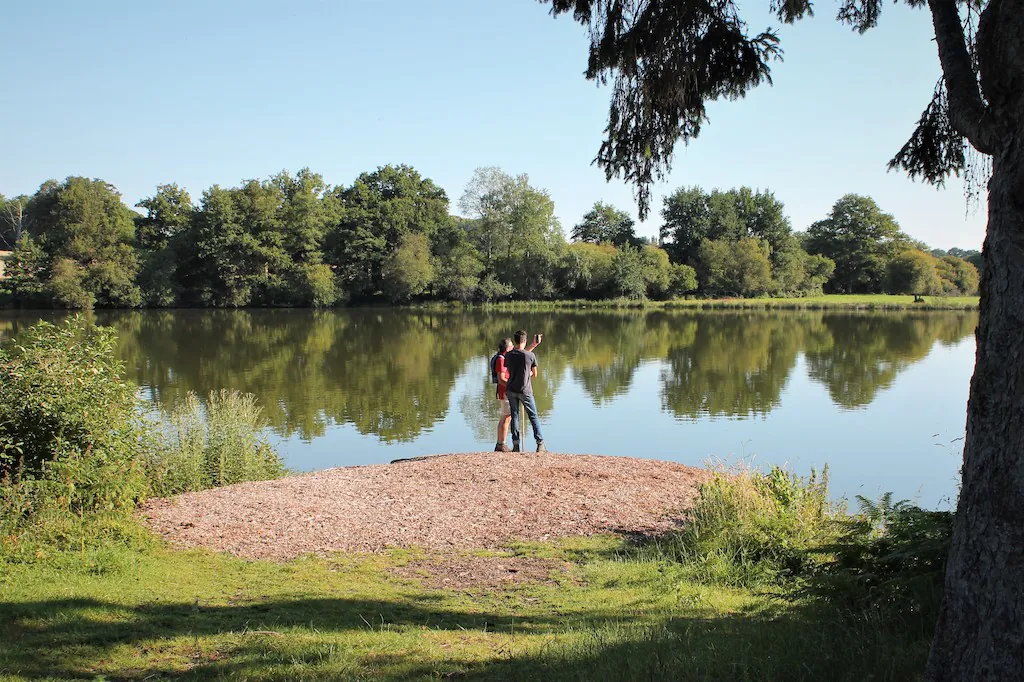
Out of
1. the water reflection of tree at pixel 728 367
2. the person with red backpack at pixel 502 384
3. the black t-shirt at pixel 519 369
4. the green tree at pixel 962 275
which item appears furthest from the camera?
the green tree at pixel 962 275

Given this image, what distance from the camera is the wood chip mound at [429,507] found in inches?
264

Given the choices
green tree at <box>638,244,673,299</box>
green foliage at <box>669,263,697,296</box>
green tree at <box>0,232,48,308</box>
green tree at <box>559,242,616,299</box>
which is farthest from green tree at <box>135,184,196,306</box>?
green foliage at <box>669,263,697,296</box>

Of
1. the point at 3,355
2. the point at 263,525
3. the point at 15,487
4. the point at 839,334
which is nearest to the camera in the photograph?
the point at 15,487

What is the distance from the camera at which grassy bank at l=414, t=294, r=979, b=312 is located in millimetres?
63094

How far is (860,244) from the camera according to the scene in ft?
264

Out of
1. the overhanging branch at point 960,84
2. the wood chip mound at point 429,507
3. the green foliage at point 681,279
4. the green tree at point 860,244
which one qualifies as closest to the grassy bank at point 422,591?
the wood chip mound at point 429,507

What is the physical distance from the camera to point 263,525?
7.01 meters

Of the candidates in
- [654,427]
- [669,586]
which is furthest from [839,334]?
[669,586]

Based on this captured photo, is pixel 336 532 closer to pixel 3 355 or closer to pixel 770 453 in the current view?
pixel 3 355

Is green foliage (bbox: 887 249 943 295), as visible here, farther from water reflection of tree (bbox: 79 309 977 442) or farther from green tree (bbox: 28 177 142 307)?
green tree (bbox: 28 177 142 307)

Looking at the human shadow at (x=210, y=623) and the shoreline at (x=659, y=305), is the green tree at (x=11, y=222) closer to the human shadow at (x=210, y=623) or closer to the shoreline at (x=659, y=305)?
the shoreline at (x=659, y=305)

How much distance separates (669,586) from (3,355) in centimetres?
603

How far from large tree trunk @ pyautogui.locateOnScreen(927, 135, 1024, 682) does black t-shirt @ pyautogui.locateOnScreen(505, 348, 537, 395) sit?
25.5 feet

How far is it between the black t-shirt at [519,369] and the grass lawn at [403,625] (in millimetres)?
4466
